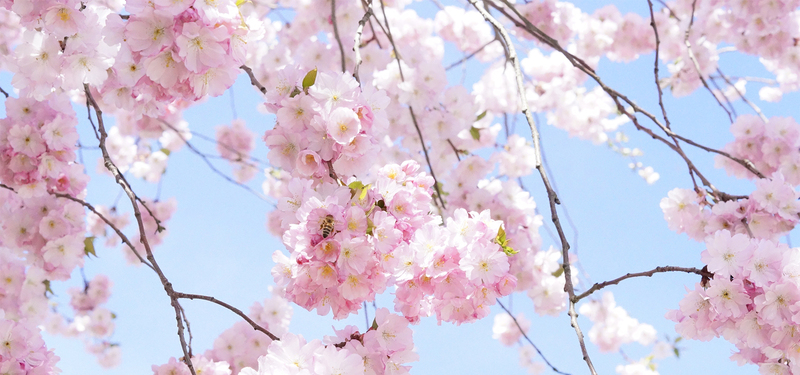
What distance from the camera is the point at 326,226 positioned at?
108 cm

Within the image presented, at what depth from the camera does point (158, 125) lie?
407 cm

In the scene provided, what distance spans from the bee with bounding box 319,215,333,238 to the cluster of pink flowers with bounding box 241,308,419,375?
231mm

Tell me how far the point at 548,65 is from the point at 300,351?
3244 mm

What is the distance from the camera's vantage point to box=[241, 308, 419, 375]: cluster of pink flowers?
3.62 feet

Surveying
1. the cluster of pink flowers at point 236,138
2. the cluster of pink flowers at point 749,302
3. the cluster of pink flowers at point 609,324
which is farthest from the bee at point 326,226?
the cluster of pink flowers at point 609,324

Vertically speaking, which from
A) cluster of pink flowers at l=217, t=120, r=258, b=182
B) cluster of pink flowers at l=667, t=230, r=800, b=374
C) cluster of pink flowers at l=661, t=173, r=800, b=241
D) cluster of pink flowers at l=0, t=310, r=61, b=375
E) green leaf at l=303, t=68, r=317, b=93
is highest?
cluster of pink flowers at l=217, t=120, r=258, b=182

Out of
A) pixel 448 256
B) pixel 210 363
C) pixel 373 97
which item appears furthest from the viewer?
pixel 210 363

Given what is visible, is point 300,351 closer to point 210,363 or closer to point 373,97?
point 373,97

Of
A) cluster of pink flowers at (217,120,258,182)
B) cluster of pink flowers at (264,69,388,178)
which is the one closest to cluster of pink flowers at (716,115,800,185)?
cluster of pink flowers at (264,69,388,178)

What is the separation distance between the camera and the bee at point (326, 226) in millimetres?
1077

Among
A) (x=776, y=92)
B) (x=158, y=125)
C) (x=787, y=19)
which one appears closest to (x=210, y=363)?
(x=158, y=125)

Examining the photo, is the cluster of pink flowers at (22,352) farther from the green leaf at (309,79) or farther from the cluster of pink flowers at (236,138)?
the cluster of pink flowers at (236,138)

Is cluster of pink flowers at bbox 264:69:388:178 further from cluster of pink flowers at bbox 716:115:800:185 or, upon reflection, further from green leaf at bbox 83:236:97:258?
cluster of pink flowers at bbox 716:115:800:185

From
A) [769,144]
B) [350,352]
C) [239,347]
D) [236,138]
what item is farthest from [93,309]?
[769,144]
